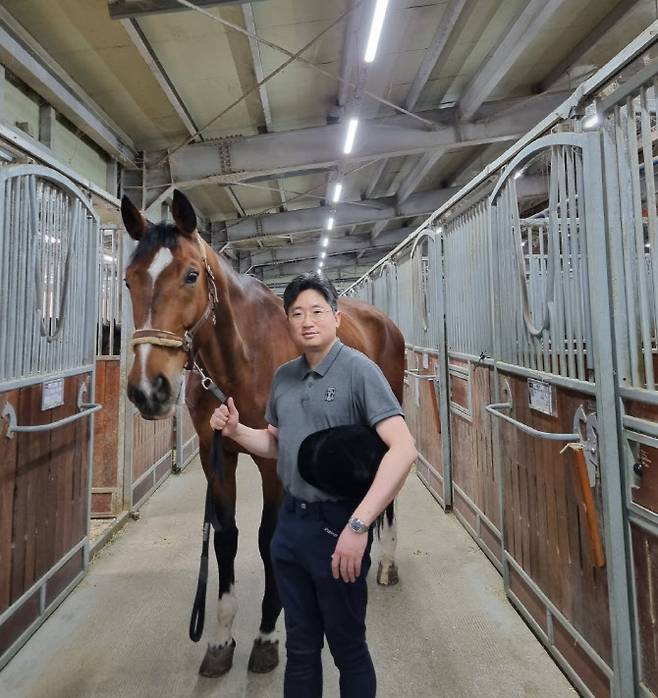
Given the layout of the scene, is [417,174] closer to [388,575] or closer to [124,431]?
[124,431]

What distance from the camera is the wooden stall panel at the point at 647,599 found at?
107 centimetres

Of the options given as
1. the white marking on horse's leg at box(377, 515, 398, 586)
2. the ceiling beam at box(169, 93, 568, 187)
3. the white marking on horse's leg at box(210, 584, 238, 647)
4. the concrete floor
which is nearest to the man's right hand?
the white marking on horse's leg at box(210, 584, 238, 647)

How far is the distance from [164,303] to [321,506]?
74 centimetres

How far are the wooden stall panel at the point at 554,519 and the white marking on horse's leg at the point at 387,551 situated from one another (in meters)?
0.54

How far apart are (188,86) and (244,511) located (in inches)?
122

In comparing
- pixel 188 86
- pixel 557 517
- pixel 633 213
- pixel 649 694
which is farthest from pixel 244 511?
pixel 188 86

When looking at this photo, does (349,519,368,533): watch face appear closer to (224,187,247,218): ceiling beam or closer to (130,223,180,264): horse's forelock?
(130,223,180,264): horse's forelock

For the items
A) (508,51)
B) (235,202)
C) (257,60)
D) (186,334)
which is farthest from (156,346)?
(235,202)

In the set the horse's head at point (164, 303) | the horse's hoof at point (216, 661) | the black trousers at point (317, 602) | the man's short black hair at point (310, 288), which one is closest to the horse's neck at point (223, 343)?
the horse's head at point (164, 303)

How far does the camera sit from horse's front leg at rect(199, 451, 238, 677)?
5.00 ft

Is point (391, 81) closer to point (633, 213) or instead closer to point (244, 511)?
point (633, 213)

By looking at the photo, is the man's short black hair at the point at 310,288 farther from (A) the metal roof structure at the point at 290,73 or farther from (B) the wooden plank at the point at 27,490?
(A) the metal roof structure at the point at 290,73

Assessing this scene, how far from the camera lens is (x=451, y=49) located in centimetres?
311

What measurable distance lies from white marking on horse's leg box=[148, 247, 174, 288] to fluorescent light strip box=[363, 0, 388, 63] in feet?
5.84
